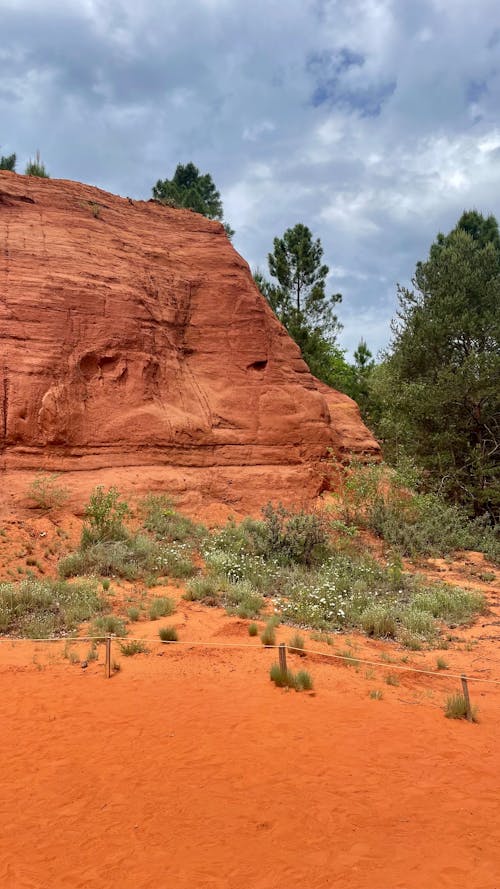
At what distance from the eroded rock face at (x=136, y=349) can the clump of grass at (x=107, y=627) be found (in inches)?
216

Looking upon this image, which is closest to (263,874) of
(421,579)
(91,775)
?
(91,775)

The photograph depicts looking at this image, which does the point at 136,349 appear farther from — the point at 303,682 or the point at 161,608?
the point at 303,682

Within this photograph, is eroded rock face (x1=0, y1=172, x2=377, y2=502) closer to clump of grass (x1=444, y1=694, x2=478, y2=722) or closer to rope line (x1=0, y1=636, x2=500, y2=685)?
rope line (x1=0, y1=636, x2=500, y2=685)

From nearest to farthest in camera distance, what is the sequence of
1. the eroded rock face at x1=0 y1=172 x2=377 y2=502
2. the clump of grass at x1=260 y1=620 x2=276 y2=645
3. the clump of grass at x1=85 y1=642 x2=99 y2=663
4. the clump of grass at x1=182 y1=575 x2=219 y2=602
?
the clump of grass at x1=85 y1=642 x2=99 y2=663 < the clump of grass at x1=260 y1=620 x2=276 y2=645 < the clump of grass at x1=182 y1=575 x2=219 y2=602 < the eroded rock face at x1=0 y1=172 x2=377 y2=502

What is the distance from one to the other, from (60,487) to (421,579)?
7.16 meters

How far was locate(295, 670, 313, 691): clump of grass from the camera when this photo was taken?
6312 millimetres

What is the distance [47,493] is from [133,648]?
536cm

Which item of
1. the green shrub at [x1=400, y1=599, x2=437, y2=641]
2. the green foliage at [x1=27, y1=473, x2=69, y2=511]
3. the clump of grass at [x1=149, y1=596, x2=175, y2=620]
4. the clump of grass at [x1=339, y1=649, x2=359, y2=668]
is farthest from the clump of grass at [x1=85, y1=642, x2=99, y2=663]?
the green foliage at [x1=27, y1=473, x2=69, y2=511]

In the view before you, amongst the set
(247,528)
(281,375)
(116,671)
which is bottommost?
(116,671)

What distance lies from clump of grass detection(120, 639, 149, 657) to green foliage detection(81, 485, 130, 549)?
3.65 metres

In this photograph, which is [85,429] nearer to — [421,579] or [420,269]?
[421,579]

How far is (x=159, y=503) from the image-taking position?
12.5 metres

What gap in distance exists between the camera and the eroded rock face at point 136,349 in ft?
42.9

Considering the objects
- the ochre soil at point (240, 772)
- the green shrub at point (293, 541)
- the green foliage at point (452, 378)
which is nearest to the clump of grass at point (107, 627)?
the ochre soil at point (240, 772)
